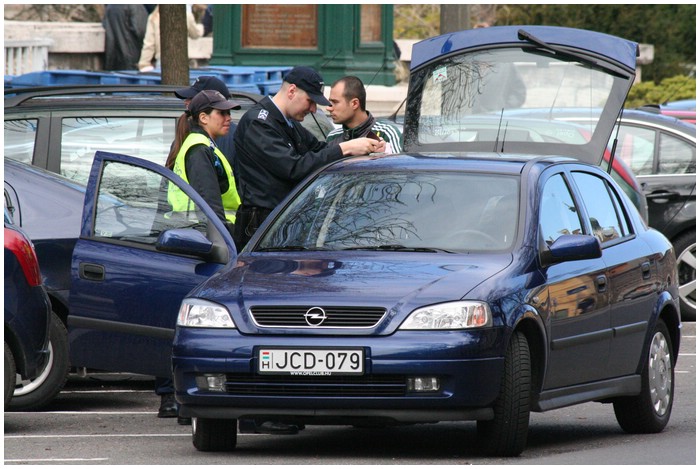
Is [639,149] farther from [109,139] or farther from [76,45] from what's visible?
[76,45]

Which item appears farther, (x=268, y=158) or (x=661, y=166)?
(x=661, y=166)

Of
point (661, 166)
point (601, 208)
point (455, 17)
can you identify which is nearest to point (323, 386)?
point (601, 208)

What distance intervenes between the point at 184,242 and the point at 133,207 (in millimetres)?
800

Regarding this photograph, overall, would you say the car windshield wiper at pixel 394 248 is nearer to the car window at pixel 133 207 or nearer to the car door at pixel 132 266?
the car door at pixel 132 266

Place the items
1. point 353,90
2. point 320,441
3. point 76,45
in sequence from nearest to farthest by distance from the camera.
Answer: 1. point 320,441
2. point 353,90
3. point 76,45

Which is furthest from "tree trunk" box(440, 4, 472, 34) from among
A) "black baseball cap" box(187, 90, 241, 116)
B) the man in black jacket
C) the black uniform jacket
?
"black baseball cap" box(187, 90, 241, 116)

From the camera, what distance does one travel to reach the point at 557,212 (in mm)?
8453

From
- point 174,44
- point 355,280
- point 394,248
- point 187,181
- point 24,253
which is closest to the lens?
point 355,280

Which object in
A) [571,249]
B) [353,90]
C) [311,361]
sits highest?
[353,90]

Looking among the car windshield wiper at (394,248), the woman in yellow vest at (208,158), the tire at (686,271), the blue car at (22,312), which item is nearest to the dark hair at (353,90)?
the woman in yellow vest at (208,158)

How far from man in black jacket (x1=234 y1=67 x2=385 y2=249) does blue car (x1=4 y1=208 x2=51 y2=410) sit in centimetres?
130

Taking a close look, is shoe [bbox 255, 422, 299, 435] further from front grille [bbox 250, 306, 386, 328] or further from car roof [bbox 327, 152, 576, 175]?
car roof [bbox 327, 152, 576, 175]

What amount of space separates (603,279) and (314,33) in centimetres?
1676

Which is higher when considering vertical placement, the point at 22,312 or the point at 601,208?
the point at 601,208
